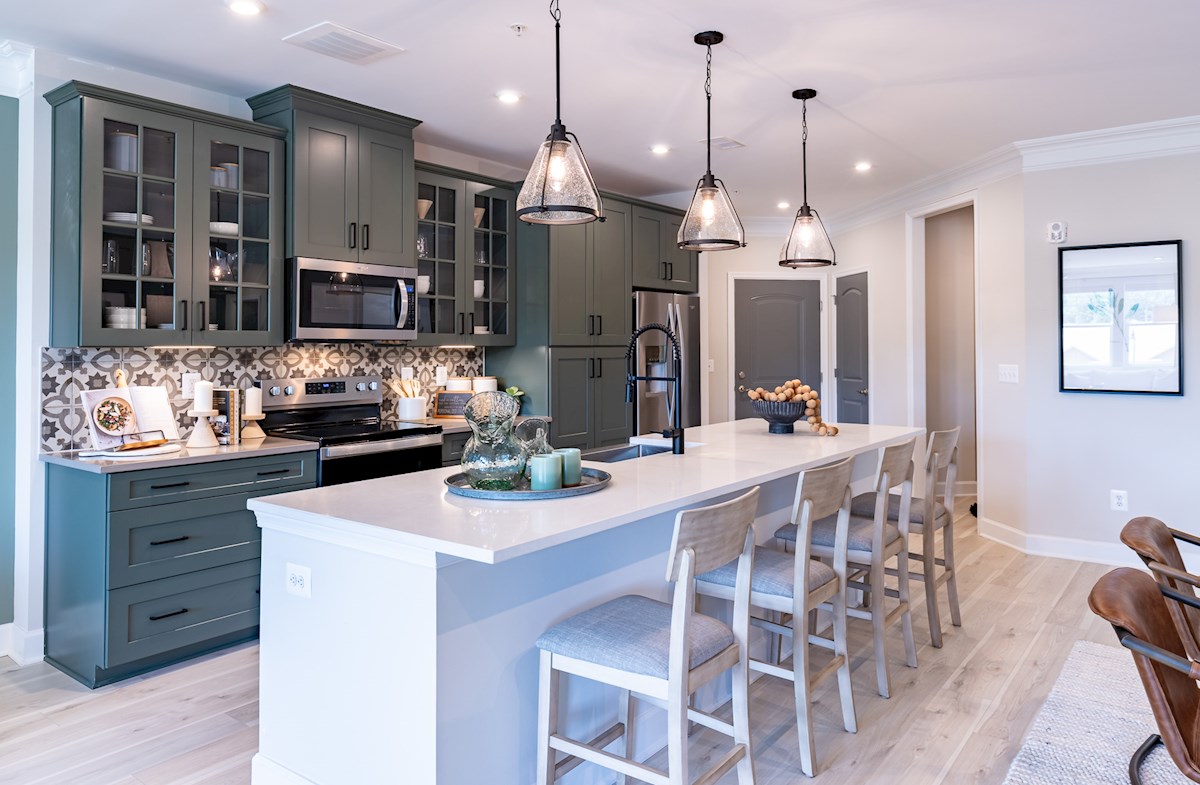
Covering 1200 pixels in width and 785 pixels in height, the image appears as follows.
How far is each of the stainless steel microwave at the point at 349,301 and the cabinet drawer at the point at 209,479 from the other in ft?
2.17

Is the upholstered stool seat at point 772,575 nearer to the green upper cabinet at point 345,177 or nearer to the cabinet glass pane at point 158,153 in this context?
the green upper cabinet at point 345,177

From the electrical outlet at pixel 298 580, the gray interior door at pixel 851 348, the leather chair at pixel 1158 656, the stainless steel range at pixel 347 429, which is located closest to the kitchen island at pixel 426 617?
the electrical outlet at pixel 298 580

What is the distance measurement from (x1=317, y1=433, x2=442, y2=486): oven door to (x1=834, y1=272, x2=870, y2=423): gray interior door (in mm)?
4244

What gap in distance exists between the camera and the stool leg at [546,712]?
1.93 metres

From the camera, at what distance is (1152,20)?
Answer: 9.81 ft

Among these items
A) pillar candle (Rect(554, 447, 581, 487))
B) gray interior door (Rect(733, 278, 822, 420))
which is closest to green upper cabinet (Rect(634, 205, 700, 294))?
gray interior door (Rect(733, 278, 822, 420))

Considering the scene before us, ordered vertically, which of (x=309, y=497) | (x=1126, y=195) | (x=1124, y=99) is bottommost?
(x=309, y=497)

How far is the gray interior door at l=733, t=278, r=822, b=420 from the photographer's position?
24.3 feet

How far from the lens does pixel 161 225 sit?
3324 mm

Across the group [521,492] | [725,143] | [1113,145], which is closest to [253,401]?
[521,492]

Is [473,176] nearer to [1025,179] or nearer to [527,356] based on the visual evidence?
[527,356]

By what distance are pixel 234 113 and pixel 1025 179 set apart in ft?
15.2

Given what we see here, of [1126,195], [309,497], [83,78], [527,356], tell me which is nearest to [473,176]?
[527,356]

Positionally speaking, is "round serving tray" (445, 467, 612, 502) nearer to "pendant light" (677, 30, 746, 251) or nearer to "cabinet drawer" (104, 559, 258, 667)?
"pendant light" (677, 30, 746, 251)
